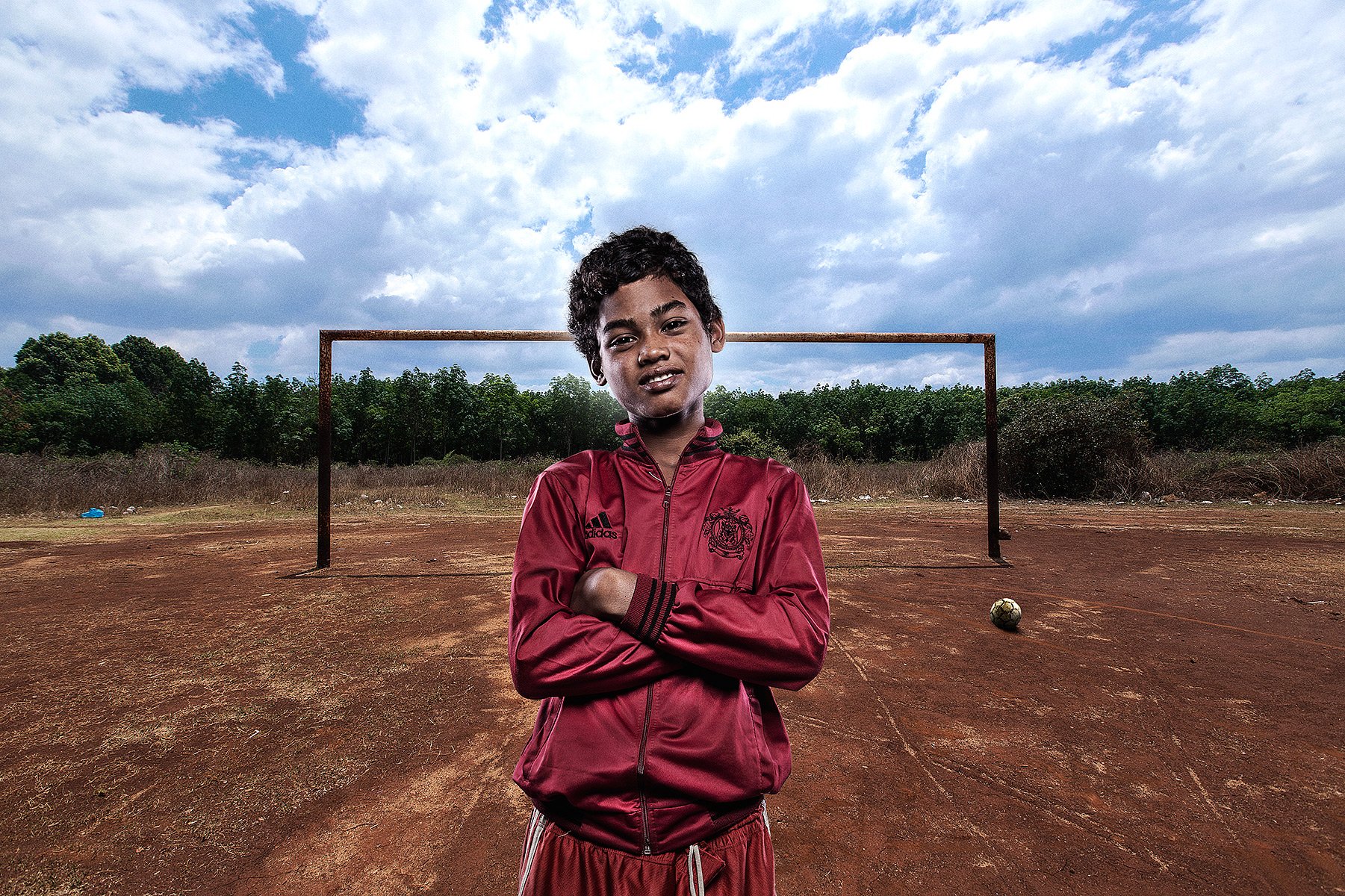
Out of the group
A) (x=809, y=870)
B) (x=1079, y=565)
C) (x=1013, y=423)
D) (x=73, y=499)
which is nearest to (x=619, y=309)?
(x=809, y=870)

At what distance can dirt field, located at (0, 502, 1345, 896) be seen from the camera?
78.4 inches

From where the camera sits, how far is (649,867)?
1019 millimetres

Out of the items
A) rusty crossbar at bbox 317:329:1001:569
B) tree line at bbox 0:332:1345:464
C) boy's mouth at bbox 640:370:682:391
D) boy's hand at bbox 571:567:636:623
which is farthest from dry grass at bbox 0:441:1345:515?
boy's hand at bbox 571:567:636:623

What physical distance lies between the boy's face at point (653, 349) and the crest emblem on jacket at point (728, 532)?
9.2 inches

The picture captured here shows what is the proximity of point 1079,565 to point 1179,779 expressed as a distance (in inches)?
199

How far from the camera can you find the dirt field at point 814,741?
199cm

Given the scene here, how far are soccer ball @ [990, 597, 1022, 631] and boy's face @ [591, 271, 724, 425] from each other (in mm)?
4171

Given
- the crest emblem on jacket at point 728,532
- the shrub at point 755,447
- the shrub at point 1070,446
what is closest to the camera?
the crest emblem on jacket at point 728,532

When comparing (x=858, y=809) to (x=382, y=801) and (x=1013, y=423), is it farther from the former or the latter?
(x=1013, y=423)

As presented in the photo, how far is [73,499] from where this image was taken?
14070mm

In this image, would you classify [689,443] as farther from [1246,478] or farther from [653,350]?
[1246,478]

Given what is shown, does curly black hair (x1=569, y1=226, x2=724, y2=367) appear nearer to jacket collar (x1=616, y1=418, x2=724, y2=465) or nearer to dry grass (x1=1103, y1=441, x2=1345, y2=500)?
jacket collar (x1=616, y1=418, x2=724, y2=465)

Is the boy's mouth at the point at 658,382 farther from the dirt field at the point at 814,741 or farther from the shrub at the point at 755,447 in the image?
the shrub at the point at 755,447

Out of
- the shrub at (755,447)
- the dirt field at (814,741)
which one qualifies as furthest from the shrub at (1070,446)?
the dirt field at (814,741)
